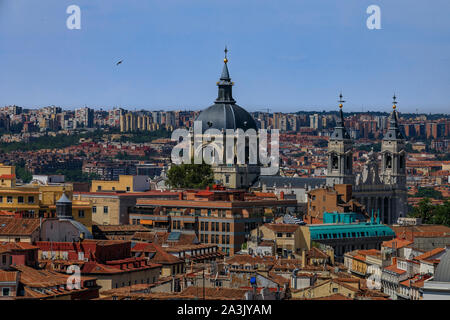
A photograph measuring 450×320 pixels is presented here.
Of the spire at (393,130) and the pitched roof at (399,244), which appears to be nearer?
the pitched roof at (399,244)

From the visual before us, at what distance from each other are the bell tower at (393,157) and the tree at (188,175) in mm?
14704

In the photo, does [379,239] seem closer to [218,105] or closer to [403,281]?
[403,281]

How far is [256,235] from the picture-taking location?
5997cm

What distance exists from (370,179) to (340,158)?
106 inches

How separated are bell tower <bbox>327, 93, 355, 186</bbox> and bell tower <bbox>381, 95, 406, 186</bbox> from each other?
4641 millimetres

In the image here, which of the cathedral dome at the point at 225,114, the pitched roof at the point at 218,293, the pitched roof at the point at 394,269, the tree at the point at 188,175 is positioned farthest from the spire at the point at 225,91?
the pitched roof at the point at 218,293

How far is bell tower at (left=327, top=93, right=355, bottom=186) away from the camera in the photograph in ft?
300

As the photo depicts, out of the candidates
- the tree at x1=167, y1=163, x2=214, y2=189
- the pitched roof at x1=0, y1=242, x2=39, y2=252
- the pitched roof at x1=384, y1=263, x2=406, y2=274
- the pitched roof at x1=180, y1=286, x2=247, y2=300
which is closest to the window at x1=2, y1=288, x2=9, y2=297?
the pitched roof at x1=180, y1=286, x2=247, y2=300

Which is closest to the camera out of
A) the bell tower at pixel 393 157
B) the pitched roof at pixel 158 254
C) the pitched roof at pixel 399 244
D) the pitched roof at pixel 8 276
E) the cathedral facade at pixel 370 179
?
the pitched roof at pixel 8 276

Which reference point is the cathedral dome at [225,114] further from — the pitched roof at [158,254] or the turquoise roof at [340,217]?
the pitched roof at [158,254]

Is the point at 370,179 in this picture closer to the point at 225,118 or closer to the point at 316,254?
the point at 225,118

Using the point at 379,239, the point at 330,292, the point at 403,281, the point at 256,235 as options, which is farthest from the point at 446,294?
the point at 379,239

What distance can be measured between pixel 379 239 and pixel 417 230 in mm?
3251

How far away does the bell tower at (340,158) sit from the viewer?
91375mm
